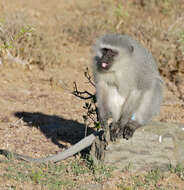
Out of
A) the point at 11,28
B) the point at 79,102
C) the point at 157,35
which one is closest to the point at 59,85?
the point at 79,102

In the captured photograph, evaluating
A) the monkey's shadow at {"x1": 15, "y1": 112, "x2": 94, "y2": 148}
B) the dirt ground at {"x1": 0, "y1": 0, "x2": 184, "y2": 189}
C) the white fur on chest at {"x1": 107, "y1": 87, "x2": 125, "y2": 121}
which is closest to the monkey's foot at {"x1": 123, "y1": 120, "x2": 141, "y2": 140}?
the white fur on chest at {"x1": 107, "y1": 87, "x2": 125, "y2": 121}

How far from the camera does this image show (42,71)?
897 cm

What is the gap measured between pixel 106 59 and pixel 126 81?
37 cm

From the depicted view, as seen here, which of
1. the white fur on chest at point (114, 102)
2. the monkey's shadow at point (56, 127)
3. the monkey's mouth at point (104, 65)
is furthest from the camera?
the monkey's shadow at point (56, 127)

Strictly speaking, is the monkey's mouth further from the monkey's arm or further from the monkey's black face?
the monkey's arm

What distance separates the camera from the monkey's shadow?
6.43 m

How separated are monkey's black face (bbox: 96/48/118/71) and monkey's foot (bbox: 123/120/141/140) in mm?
724

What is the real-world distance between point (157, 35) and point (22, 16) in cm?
279

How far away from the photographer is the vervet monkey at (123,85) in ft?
16.6

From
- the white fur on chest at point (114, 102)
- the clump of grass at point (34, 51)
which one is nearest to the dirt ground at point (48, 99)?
the clump of grass at point (34, 51)

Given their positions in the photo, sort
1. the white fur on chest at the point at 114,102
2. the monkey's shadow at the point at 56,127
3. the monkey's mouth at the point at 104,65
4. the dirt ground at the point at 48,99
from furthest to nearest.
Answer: the monkey's shadow at the point at 56,127, the dirt ground at the point at 48,99, the white fur on chest at the point at 114,102, the monkey's mouth at the point at 104,65

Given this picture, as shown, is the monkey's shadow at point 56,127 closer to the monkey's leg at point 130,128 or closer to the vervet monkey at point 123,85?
the vervet monkey at point 123,85

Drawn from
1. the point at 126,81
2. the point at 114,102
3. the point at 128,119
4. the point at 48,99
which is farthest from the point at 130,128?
the point at 48,99

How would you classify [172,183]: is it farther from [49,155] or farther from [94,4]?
[94,4]
